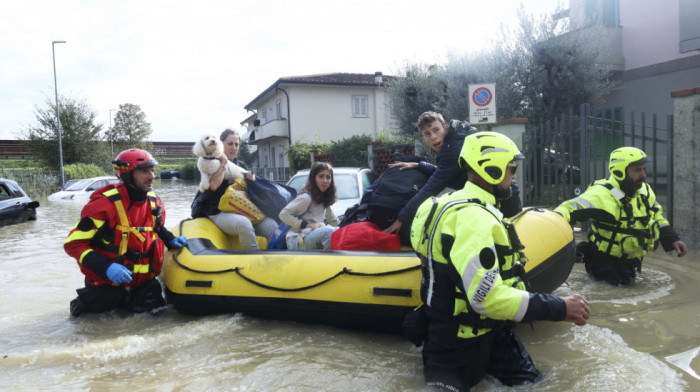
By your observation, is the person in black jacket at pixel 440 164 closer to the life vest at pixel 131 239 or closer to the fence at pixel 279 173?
the life vest at pixel 131 239

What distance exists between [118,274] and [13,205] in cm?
1031

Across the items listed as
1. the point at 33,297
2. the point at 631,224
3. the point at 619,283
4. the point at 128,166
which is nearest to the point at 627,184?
the point at 631,224

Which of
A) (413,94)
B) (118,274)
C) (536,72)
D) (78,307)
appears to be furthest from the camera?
(413,94)

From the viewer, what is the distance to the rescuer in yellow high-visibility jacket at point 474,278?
235 cm

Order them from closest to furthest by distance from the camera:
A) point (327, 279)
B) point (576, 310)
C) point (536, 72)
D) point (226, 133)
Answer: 1. point (576, 310)
2. point (327, 279)
3. point (226, 133)
4. point (536, 72)

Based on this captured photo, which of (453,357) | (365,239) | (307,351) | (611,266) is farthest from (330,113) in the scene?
(453,357)

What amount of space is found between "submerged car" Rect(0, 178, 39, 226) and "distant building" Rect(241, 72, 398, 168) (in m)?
14.5

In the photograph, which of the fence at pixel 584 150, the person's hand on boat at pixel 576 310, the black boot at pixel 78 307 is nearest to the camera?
the person's hand on boat at pixel 576 310

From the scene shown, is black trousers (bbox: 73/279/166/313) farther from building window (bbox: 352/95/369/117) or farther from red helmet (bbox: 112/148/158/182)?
building window (bbox: 352/95/369/117)

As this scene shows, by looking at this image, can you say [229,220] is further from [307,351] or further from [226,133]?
[307,351]

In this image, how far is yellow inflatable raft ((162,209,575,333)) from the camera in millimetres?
3693

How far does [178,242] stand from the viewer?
15.7ft

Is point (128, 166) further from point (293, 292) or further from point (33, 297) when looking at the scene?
point (33, 297)

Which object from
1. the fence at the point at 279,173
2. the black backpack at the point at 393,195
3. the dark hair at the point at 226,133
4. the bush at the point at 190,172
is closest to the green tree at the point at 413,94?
the fence at the point at 279,173
